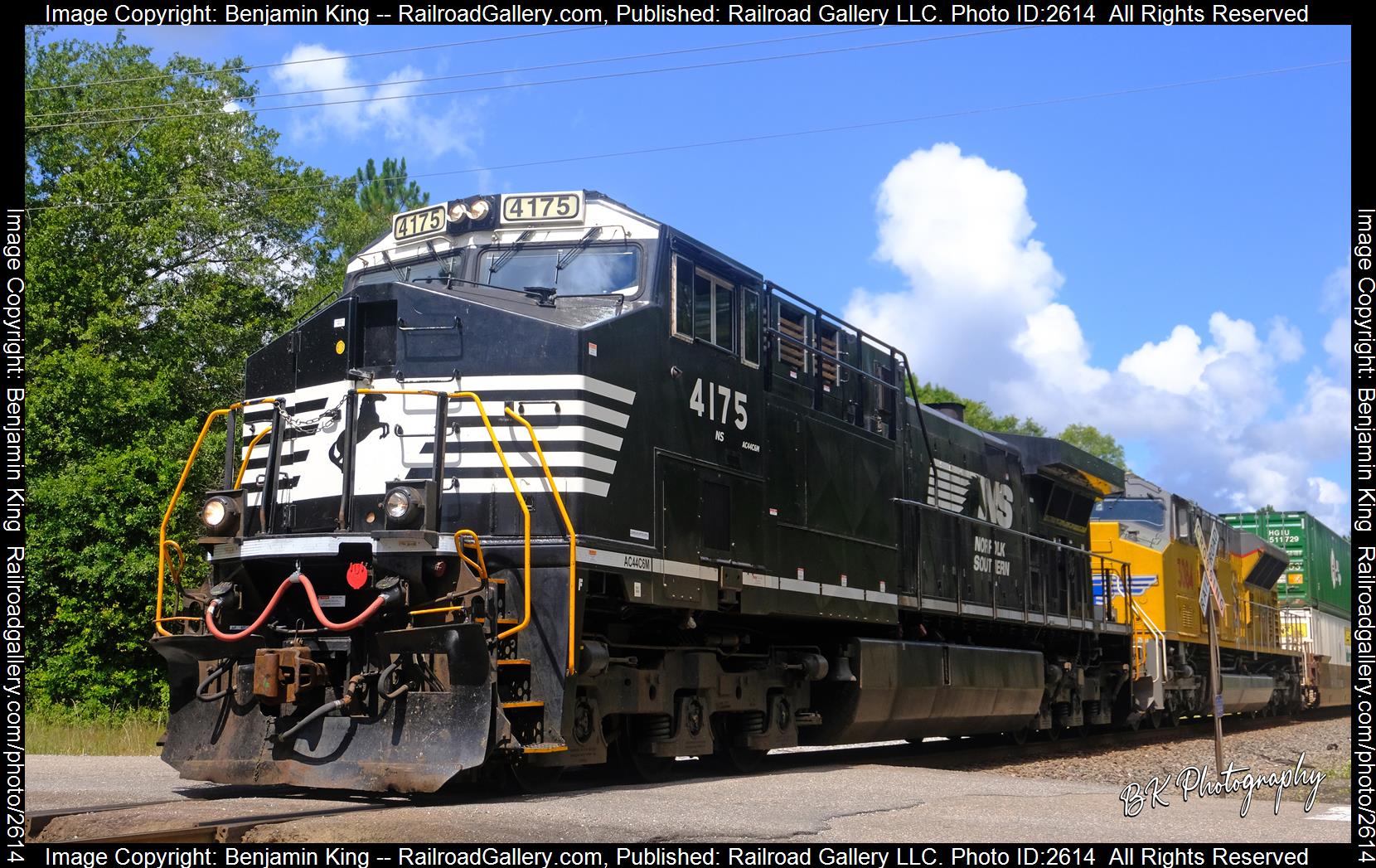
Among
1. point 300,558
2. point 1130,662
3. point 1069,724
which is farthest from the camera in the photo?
point 1130,662

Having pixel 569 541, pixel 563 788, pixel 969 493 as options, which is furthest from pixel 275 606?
pixel 969 493

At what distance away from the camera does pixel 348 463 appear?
27.9ft

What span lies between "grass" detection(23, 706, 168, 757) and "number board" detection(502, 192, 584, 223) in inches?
215

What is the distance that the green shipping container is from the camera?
30.7 meters

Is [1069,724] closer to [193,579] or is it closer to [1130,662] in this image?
[1130,662]

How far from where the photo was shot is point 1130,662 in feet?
61.0

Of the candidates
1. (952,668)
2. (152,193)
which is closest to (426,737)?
(952,668)

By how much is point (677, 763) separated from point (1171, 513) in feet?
40.0

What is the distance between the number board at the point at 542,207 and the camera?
9586 mm

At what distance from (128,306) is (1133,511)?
18141 millimetres

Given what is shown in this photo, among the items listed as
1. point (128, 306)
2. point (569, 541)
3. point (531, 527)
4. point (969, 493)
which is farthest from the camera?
point (128, 306)

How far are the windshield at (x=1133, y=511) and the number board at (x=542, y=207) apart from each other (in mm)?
13406

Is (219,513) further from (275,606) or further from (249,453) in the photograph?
(275,606)
